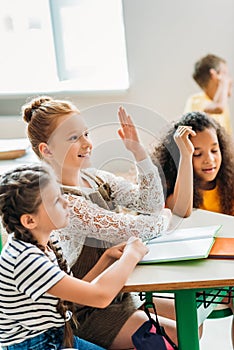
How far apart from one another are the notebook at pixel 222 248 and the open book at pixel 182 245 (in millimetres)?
12

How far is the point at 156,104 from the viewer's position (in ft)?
12.6

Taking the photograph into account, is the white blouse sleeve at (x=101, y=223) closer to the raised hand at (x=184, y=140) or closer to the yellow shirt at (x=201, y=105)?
the raised hand at (x=184, y=140)

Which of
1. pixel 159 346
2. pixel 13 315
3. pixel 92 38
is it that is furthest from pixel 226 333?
pixel 92 38

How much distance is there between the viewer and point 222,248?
155cm

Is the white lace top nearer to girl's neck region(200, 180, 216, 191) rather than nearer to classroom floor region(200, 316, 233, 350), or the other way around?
girl's neck region(200, 180, 216, 191)

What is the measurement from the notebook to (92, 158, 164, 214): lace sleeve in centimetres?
22

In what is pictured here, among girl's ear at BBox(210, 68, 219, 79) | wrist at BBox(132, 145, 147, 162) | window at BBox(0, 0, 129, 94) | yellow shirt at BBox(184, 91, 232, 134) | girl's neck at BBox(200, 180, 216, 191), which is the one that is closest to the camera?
wrist at BBox(132, 145, 147, 162)

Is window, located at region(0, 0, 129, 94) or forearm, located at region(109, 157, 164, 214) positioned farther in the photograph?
window, located at region(0, 0, 129, 94)

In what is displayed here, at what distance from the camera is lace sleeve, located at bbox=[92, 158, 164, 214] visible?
5.75 feet

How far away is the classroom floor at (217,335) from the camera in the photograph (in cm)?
247

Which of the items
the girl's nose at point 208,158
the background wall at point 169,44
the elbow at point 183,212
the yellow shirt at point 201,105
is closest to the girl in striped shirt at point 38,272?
the elbow at point 183,212

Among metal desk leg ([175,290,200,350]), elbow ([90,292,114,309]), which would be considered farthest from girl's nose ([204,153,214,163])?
elbow ([90,292,114,309])

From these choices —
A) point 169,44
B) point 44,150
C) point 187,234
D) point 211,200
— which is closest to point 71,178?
point 44,150

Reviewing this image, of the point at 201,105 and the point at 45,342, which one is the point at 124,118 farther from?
the point at 201,105
